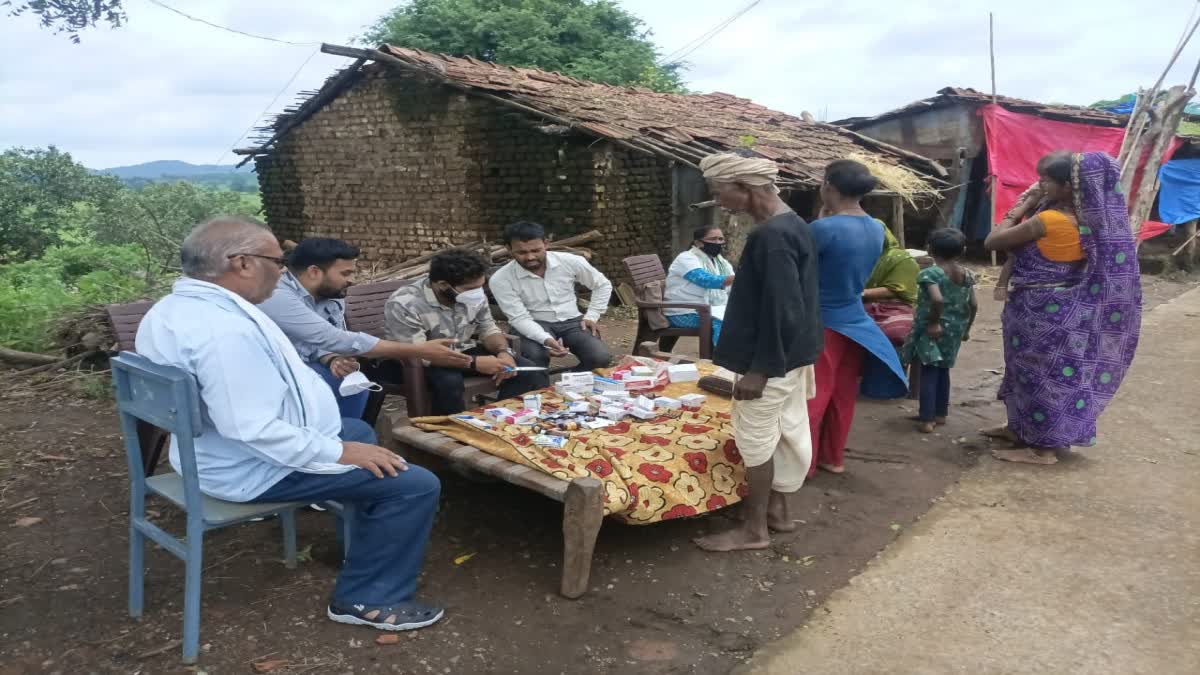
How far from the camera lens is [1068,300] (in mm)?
4281

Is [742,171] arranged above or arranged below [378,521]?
above

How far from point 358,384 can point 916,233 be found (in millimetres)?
13006

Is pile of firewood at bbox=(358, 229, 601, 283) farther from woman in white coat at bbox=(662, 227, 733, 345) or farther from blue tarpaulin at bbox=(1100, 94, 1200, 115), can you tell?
blue tarpaulin at bbox=(1100, 94, 1200, 115)

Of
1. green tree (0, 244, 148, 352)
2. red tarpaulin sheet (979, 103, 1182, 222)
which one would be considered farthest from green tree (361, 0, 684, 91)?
green tree (0, 244, 148, 352)

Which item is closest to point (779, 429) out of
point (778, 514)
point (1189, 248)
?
point (778, 514)

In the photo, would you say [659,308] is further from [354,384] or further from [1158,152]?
[1158,152]

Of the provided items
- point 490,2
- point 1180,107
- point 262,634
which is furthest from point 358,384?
point 490,2

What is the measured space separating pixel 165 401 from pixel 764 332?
207 cm

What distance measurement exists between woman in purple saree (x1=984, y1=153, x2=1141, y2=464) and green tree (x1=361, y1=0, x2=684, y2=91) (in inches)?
659

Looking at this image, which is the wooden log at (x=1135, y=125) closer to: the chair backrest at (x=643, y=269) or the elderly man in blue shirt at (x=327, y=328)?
the chair backrest at (x=643, y=269)

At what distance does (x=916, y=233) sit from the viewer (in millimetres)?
14633

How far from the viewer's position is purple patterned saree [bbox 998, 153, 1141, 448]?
4.14 metres

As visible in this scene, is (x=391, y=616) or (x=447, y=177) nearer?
(x=391, y=616)

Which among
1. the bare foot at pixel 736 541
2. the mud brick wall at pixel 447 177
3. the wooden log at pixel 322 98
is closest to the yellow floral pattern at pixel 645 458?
the bare foot at pixel 736 541
